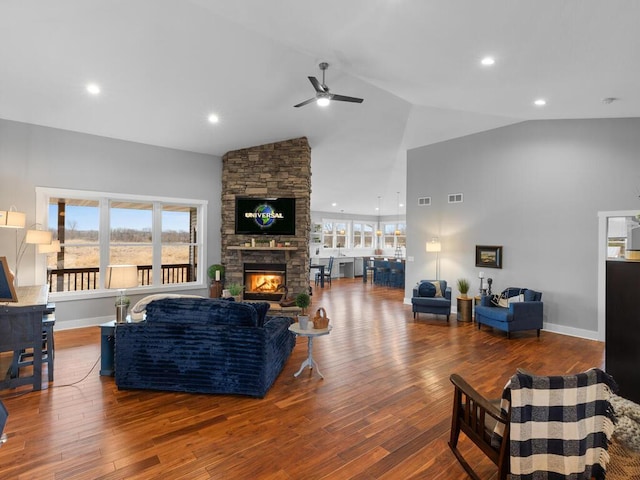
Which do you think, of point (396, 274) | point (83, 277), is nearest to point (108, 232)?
point (83, 277)

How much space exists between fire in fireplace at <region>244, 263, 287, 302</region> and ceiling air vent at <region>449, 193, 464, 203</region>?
13.0 feet

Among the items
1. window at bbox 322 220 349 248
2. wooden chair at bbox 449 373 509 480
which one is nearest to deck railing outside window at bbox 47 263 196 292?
wooden chair at bbox 449 373 509 480

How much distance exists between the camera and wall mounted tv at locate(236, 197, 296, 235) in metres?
7.18

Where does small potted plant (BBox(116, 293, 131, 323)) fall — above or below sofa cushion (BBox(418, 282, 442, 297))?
above

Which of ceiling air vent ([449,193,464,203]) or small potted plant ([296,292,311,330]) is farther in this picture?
ceiling air vent ([449,193,464,203])

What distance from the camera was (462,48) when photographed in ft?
11.6

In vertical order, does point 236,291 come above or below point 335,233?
below

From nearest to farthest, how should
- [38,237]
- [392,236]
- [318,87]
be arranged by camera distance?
[318,87] → [38,237] → [392,236]

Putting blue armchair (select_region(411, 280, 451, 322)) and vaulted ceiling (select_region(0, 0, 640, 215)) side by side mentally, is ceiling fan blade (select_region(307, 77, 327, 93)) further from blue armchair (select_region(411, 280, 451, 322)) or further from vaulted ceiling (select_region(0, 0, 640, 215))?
blue armchair (select_region(411, 280, 451, 322))

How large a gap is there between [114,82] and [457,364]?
586 centimetres

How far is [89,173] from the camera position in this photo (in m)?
5.98

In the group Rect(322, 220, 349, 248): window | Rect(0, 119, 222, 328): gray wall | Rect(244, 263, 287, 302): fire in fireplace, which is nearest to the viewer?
Rect(0, 119, 222, 328): gray wall

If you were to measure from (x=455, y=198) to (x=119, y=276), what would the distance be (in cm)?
657

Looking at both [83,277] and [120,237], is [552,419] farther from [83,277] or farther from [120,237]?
[83,277]
